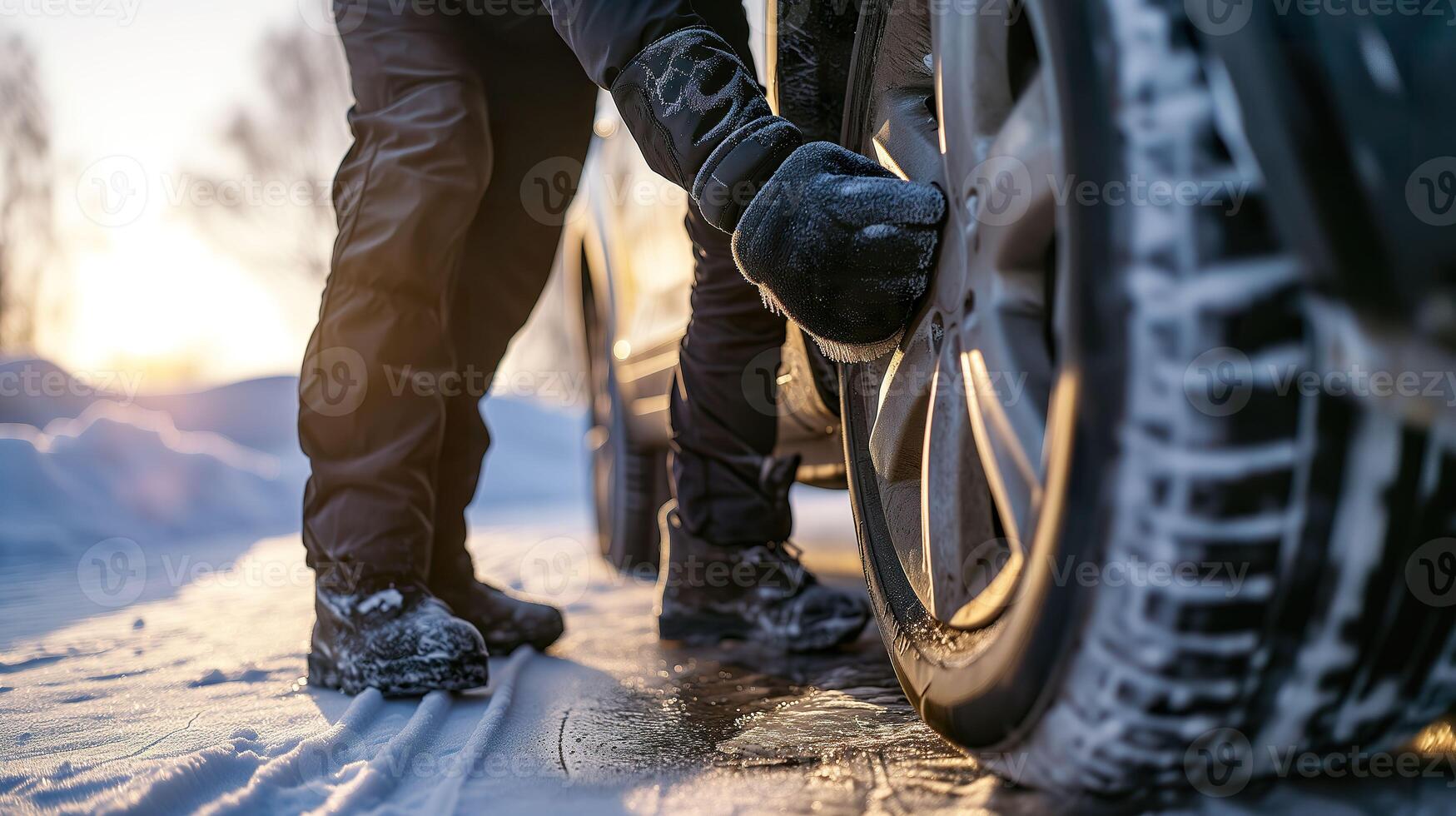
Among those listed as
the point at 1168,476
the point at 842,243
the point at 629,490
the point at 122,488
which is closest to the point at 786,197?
the point at 842,243

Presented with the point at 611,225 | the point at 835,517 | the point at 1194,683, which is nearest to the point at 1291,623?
the point at 1194,683

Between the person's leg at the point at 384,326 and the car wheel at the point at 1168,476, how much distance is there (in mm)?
914

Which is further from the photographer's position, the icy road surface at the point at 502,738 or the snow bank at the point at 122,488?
the snow bank at the point at 122,488

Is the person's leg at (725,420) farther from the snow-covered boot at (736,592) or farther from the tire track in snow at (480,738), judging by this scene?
the tire track in snow at (480,738)

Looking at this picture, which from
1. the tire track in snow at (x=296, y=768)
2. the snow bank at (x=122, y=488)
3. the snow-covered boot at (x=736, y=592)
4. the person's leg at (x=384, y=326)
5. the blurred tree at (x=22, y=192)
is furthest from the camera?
the blurred tree at (x=22, y=192)

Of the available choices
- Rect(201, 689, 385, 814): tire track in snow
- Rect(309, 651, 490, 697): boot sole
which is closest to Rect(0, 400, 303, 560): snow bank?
Rect(309, 651, 490, 697): boot sole

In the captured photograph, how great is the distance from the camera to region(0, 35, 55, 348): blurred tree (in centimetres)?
871

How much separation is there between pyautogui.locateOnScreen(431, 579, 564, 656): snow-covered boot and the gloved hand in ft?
2.98

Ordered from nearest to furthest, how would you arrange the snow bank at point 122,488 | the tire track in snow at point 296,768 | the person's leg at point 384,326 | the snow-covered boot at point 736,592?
the tire track in snow at point 296,768 → the person's leg at point 384,326 → the snow-covered boot at point 736,592 → the snow bank at point 122,488

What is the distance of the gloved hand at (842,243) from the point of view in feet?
2.59

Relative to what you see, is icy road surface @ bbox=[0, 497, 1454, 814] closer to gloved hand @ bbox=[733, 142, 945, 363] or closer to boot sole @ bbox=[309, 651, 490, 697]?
boot sole @ bbox=[309, 651, 490, 697]

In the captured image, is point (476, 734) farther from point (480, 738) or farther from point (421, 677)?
point (421, 677)

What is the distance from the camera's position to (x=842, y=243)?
0.80 metres

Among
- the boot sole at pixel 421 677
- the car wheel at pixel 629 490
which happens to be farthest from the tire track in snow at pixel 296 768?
the car wheel at pixel 629 490
